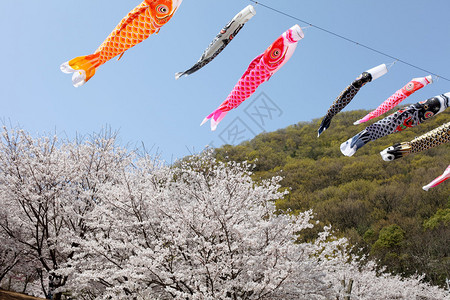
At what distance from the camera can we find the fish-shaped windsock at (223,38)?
441cm

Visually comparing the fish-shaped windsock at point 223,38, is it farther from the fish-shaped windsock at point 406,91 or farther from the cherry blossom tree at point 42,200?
the cherry blossom tree at point 42,200

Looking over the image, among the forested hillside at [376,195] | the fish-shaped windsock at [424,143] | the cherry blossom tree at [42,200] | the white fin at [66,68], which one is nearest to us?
the white fin at [66,68]

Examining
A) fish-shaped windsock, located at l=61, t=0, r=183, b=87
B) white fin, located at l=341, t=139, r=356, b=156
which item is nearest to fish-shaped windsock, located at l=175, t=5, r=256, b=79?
fish-shaped windsock, located at l=61, t=0, r=183, b=87

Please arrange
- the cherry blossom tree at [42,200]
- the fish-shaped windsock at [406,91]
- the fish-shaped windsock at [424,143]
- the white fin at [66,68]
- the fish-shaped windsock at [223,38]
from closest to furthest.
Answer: the white fin at [66,68] < the fish-shaped windsock at [223,38] < the fish-shaped windsock at [424,143] < the fish-shaped windsock at [406,91] < the cherry blossom tree at [42,200]

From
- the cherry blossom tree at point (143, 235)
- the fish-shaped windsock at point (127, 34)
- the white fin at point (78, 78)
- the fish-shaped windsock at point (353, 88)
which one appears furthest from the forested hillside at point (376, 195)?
the white fin at point (78, 78)

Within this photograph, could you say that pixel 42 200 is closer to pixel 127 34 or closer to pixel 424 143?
pixel 127 34

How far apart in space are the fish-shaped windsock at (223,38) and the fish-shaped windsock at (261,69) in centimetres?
46

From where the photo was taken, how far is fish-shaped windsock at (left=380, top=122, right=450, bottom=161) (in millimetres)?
4934

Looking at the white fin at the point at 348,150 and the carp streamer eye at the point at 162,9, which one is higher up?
→ the carp streamer eye at the point at 162,9

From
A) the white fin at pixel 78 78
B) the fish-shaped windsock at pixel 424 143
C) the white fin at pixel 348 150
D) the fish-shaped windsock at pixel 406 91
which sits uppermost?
the white fin at pixel 78 78

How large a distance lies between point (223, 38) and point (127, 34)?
1217 millimetres

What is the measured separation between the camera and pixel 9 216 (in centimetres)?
853

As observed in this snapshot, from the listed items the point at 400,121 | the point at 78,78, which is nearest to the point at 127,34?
the point at 78,78

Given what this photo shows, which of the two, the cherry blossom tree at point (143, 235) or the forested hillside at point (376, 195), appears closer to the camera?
the cherry blossom tree at point (143, 235)
